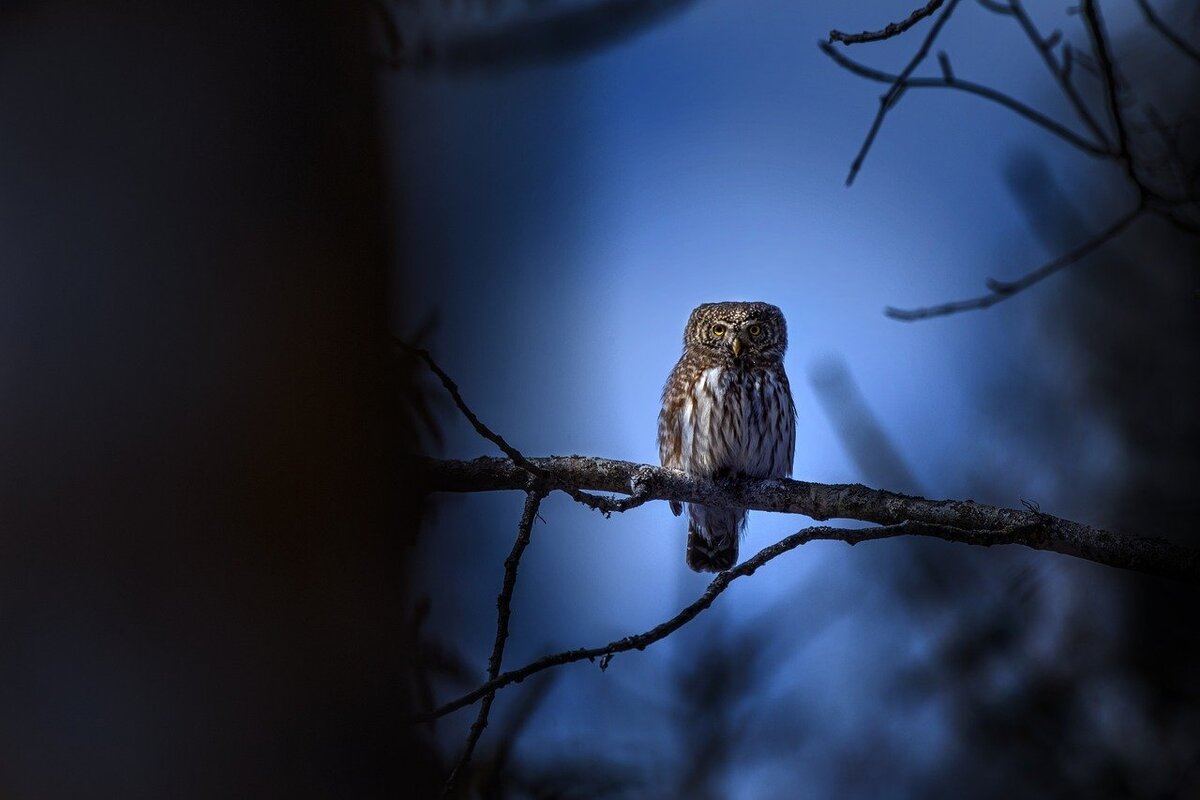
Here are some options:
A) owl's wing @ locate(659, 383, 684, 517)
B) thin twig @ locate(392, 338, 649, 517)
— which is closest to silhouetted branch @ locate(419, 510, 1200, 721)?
thin twig @ locate(392, 338, 649, 517)

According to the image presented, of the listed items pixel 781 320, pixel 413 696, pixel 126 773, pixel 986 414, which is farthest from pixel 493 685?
pixel 986 414

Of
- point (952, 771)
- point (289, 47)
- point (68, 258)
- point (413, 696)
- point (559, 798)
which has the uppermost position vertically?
point (289, 47)

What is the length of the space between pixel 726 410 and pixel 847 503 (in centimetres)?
155

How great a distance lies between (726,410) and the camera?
473 centimetres

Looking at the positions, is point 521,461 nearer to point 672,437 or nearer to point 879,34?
point 879,34

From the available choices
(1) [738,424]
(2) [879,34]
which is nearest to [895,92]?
(2) [879,34]

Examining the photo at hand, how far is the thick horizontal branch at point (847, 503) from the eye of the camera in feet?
8.64

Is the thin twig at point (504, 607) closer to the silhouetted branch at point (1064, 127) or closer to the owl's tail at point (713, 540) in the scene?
the silhouetted branch at point (1064, 127)

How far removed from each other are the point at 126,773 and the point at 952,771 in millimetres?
5746

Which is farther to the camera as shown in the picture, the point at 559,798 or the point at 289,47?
the point at 559,798

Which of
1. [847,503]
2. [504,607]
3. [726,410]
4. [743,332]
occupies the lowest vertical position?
[504,607]

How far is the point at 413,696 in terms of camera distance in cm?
121

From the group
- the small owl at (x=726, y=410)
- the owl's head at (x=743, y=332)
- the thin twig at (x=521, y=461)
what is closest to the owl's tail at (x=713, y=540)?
the small owl at (x=726, y=410)

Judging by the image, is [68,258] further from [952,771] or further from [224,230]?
[952,771]
